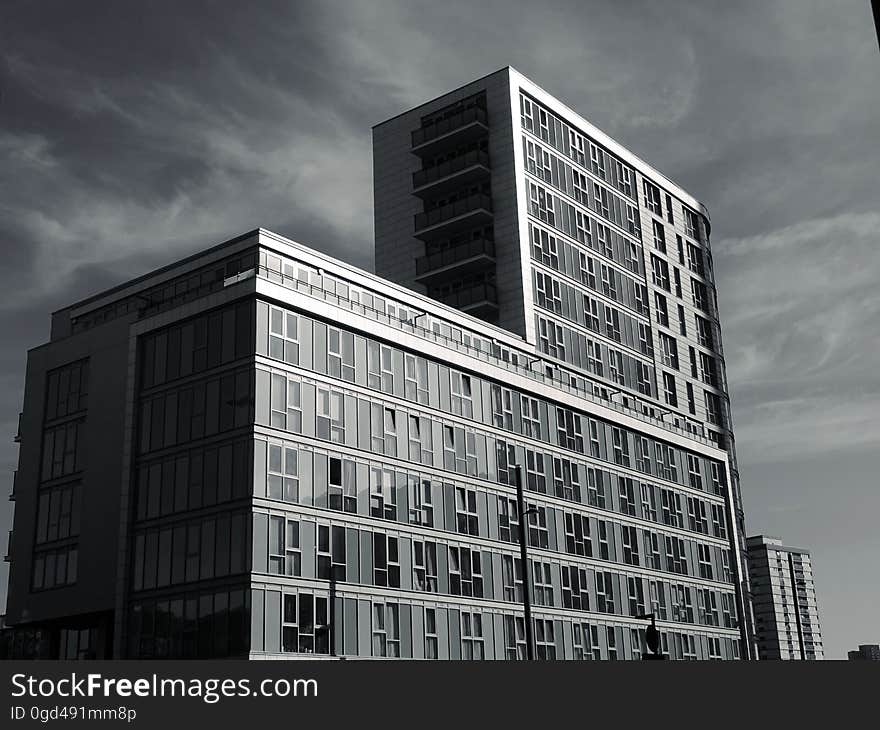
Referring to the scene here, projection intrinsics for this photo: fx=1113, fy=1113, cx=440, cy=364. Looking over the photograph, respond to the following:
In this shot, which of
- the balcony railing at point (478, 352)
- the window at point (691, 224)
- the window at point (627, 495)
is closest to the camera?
the balcony railing at point (478, 352)

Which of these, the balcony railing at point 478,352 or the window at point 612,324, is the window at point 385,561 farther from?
the window at point 612,324

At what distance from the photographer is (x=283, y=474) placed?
168ft

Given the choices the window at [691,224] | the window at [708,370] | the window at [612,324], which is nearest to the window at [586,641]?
the window at [612,324]

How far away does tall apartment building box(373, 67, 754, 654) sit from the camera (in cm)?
7700

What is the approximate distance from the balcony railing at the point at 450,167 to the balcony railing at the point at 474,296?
914 centimetres

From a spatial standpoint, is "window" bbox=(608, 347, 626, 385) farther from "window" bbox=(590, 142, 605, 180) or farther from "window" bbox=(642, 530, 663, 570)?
"window" bbox=(590, 142, 605, 180)

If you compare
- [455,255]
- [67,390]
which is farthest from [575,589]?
[67,390]

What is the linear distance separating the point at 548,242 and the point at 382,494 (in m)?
29.9

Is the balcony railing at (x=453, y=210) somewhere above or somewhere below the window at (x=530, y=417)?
above

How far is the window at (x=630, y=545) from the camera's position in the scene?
71.9 m

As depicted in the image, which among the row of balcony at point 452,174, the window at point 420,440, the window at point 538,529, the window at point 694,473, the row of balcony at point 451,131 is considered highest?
the row of balcony at point 451,131

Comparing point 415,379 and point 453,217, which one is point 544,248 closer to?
point 453,217

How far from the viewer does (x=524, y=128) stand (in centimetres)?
8019

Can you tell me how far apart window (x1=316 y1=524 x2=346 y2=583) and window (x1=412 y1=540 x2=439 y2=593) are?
5.03 m
